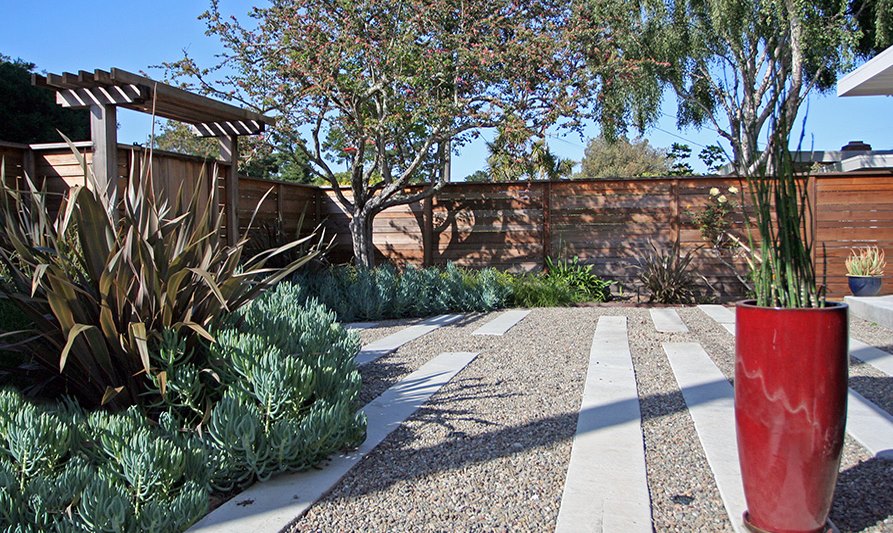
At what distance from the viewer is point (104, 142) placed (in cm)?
558

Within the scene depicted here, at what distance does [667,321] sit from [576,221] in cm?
366

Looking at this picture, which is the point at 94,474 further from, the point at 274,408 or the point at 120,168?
the point at 120,168

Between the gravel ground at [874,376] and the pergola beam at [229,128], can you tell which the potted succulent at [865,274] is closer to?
the gravel ground at [874,376]

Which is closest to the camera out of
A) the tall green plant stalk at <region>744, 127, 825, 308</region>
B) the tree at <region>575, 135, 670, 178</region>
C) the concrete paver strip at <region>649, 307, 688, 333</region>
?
the tall green plant stalk at <region>744, 127, 825, 308</region>

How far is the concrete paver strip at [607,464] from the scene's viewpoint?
7.91 feet

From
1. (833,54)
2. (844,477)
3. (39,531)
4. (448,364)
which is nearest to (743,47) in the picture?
(833,54)

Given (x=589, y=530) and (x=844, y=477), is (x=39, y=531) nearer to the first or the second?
(x=589, y=530)

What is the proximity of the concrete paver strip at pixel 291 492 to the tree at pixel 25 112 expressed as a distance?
16203 millimetres

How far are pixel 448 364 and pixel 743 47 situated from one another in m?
13.4

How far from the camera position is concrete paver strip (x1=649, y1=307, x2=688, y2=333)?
697cm

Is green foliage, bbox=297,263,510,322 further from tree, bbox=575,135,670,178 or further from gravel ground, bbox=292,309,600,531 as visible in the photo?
tree, bbox=575,135,670,178

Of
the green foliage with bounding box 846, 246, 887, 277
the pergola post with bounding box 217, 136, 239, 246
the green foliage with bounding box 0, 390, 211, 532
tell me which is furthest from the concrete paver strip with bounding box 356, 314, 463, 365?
the green foliage with bounding box 846, 246, 887, 277

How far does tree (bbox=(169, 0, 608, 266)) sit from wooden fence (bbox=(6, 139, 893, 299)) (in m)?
1.53

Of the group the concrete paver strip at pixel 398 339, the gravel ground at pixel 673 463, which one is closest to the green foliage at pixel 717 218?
the concrete paver strip at pixel 398 339
